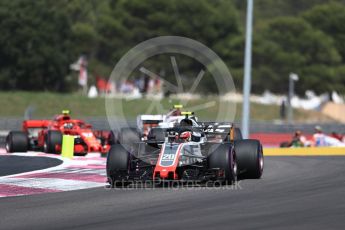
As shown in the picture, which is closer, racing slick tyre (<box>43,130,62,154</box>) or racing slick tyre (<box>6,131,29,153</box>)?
racing slick tyre (<box>43,130,62,154</box>)

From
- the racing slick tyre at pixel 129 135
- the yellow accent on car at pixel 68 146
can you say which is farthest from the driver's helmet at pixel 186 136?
the racing slick tyre at pixel 129 135

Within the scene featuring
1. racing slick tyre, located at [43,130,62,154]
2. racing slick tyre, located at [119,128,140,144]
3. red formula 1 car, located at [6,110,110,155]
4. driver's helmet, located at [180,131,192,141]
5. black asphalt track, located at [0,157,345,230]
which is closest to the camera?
black asphalt track, located at [0,157,345,230]

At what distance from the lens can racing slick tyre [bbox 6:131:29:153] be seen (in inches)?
1012

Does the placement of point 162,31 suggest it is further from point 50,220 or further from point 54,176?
point 50,220

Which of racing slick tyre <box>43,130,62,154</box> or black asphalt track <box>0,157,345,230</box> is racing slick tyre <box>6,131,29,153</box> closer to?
racing slick tyre <box>43,130,62,154</box>

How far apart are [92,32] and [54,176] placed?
6224 cm

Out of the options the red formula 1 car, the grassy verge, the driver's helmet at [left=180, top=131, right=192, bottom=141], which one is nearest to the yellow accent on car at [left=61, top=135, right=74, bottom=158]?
the red formula 1 car

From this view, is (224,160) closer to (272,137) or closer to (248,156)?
(248,156)

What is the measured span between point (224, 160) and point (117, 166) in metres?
1.76

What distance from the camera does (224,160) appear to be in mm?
14344

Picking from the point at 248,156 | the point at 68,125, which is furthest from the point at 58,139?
the point at 248,156

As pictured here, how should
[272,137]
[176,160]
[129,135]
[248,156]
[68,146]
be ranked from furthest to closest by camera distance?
[272,137] < [129,135] < [68,146] < [248,156] < [176,160]

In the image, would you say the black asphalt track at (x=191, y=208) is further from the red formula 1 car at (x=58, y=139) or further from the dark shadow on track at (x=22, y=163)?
the red formula 1 car at (x=58, y=139)

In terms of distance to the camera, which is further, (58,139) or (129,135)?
(58,139)
